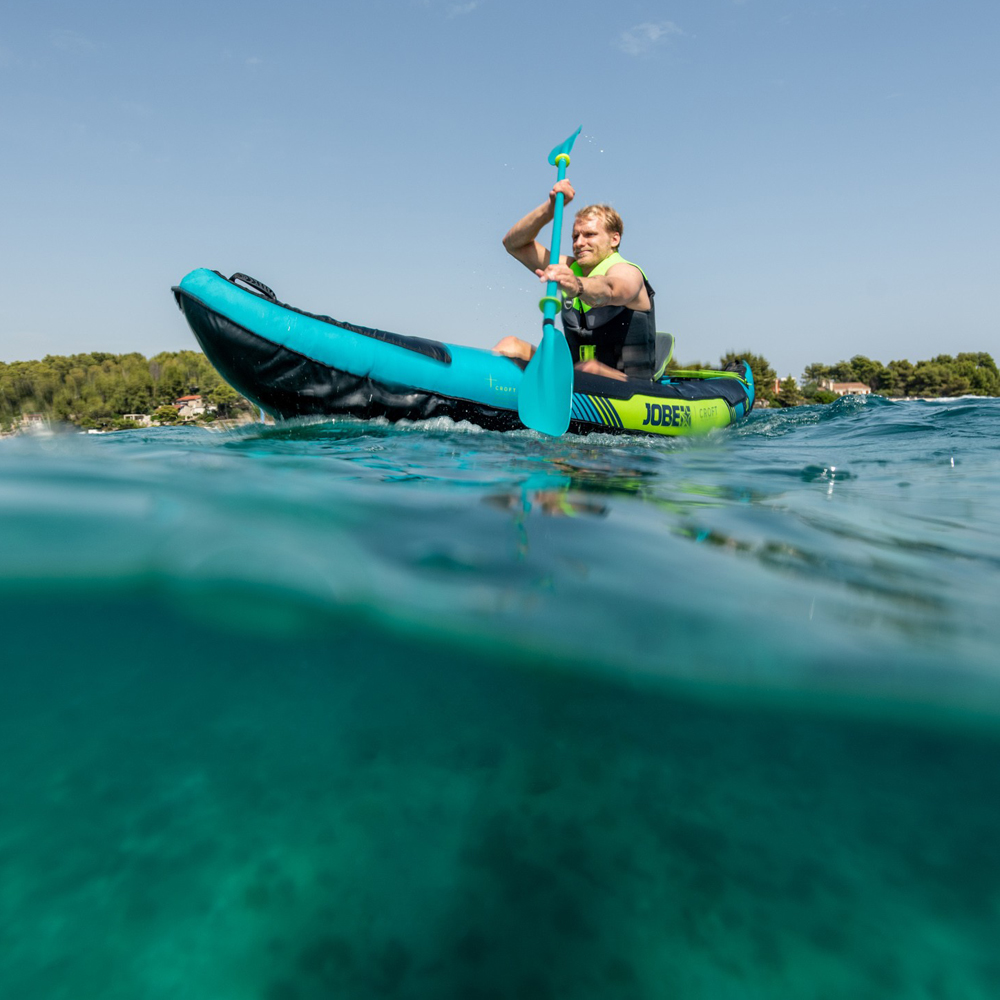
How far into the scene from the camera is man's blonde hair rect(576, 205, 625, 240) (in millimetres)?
5137

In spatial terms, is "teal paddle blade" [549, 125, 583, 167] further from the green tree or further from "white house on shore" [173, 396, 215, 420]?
the green tree

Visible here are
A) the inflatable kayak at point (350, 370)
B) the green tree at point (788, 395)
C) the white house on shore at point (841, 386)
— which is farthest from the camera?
the white house on shore at point (841, 386)

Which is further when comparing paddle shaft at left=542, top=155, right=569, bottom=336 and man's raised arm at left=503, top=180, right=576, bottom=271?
man's raised arm at left=503, top=180, right=576, bottom=271

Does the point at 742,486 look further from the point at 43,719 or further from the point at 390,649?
the point at 43,719

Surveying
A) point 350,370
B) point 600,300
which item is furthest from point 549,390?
point 350,370

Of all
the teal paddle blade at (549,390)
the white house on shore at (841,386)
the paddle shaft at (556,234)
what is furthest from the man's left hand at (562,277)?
the white house on shore at (841,386)

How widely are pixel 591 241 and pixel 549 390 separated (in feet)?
4.64

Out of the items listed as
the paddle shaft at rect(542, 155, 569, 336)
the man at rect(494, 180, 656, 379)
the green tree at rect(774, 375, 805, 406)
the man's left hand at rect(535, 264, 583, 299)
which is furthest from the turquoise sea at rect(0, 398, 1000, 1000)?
the green tree at rect(774, 375, 805, 406)

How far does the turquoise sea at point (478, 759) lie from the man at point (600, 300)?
12.1 ft

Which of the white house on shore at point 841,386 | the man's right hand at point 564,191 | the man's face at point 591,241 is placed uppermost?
the white house on shore at point 841,386

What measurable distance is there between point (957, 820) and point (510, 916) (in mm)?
566

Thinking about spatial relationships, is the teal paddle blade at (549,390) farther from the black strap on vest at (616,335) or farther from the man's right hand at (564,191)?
the man's right hand at (564,191)

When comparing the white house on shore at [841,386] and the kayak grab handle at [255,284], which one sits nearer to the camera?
the kayak grab handle at [255,284]

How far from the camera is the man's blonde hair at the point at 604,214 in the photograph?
202 inches
